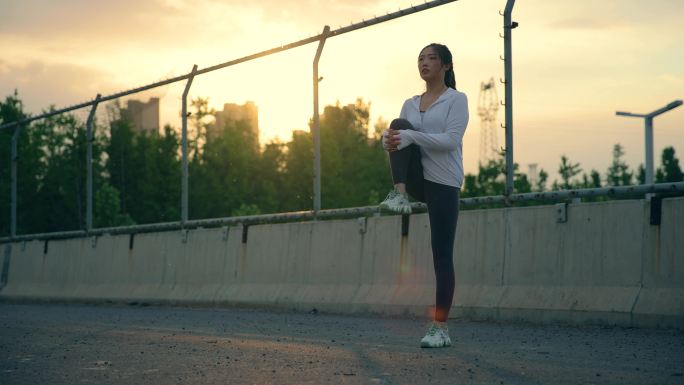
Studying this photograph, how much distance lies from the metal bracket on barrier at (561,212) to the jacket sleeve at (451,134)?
2.31 meters

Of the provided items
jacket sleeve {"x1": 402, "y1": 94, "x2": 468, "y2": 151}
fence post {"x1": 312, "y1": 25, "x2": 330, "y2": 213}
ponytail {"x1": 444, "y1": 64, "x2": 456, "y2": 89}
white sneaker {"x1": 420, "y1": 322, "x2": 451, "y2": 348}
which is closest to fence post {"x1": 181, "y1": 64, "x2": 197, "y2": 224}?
fence post {"x1": 312, "y1": 25, "x2": 330, "y2": 213}

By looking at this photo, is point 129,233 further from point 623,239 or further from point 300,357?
point 300,357

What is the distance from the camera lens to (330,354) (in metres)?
6.42

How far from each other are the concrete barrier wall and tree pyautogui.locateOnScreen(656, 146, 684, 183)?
86.8 m

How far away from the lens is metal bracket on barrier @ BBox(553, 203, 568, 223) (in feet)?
29.8

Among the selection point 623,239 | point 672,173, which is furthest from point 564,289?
point 672,173

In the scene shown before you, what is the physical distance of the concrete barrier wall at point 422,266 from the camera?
8.37 m

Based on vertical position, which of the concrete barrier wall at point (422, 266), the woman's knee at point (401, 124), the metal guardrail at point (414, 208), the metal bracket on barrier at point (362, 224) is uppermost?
the woman's knee at point (401, 124)

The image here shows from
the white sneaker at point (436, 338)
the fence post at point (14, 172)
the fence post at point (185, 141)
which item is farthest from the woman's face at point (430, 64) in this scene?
the fence post at point (14, 172)

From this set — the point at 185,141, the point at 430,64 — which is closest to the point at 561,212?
the point at 430,64

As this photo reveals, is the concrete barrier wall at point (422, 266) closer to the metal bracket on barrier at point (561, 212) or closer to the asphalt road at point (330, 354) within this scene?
the metal bracket on barrier at point (561, 212)

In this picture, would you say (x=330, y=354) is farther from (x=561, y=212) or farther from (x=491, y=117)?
(x=491, y=117)

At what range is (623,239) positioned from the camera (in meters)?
8.57

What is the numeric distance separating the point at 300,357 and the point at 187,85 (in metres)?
8.83
